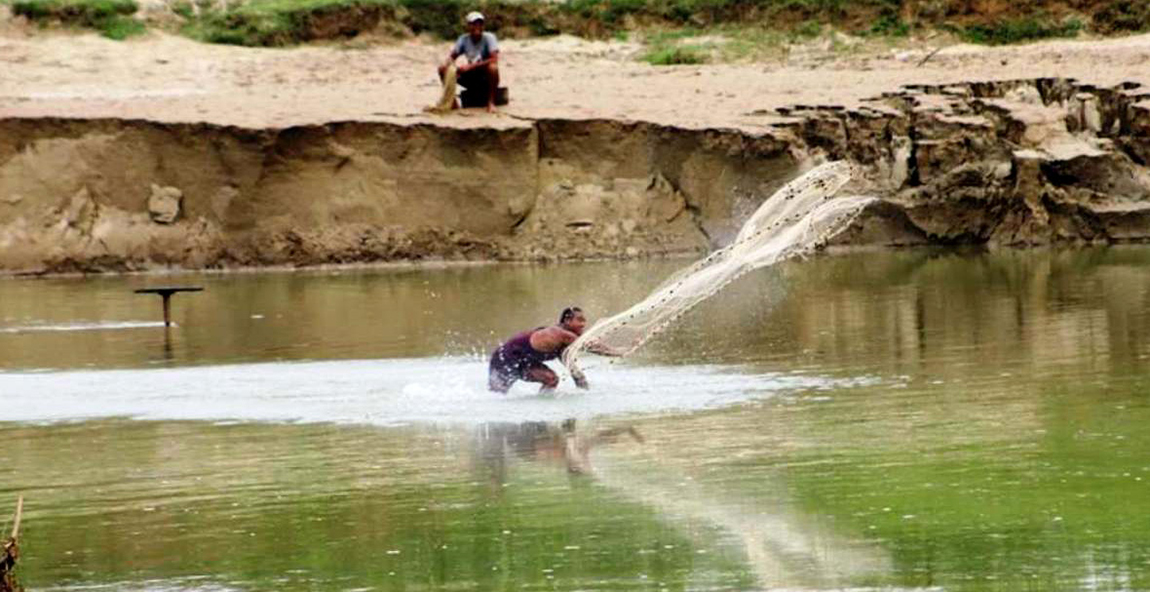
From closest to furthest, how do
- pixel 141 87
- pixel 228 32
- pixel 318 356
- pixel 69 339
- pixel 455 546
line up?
pixel 455 546
pixel 318 356
pixel 69 339
pixel 141 87
pixel 228 32

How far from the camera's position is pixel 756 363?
893 inches

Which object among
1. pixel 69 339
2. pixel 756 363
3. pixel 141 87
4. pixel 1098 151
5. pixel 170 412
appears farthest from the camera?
pixel 141 87

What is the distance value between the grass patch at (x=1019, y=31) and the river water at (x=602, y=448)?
14973 millimetres

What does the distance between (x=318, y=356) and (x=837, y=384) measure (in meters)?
5.87

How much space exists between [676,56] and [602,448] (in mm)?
25711

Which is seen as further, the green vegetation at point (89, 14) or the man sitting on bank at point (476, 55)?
the green vegetation at point (89, 14)

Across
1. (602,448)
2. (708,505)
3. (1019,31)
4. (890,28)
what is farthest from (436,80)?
(708,505)

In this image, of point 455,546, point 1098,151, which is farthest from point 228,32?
point 455,546

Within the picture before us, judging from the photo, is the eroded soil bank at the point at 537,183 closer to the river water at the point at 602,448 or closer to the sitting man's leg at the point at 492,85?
the sitting man's leg at the point at 492,85

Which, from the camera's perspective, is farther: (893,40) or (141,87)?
(893,40)

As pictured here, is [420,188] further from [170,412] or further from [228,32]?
[170,412]

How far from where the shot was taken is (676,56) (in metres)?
42.6

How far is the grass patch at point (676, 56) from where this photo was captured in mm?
42375

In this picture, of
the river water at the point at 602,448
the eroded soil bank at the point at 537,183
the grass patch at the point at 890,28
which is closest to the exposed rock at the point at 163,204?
the eroded soil bank at the point at 537,183
